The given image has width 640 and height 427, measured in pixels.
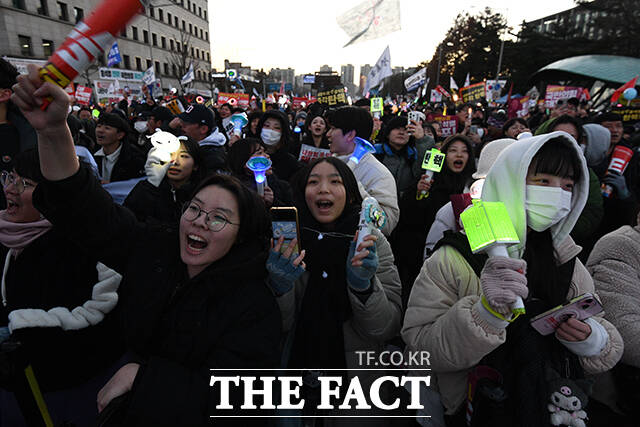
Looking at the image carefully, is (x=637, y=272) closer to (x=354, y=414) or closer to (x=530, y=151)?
(x=530, y=151)

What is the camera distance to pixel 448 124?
281 inches

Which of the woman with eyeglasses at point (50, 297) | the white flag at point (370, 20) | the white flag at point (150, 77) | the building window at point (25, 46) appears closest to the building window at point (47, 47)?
the building window at point (25, 46)

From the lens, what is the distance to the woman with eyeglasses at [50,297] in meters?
1.74

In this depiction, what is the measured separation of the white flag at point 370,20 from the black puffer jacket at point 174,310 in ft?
11.9

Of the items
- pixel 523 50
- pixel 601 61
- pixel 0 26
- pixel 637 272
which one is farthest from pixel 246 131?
pixel 523 50

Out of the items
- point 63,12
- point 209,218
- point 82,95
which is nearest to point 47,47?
point 63,12

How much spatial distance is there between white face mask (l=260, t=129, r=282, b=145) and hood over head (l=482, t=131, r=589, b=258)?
3537 millimetres

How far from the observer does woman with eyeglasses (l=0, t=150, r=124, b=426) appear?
1742 millimetres

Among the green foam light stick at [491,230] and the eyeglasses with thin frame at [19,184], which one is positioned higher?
the eyeglasses with thin frame at [19,184]

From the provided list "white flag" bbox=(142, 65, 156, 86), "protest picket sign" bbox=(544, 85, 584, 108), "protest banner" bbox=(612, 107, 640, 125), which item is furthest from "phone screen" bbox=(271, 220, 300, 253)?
"white flag" bbox=(142, 65, 156, 86)

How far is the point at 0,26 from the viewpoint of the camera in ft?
89.2

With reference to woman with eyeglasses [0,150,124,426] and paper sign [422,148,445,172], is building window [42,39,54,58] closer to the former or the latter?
woman with eyeglasses [0,150,124,426]

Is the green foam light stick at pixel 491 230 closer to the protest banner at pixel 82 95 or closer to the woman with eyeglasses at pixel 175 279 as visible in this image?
the woman with eyeglasses at pixel 175 279

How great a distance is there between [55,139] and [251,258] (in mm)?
950
